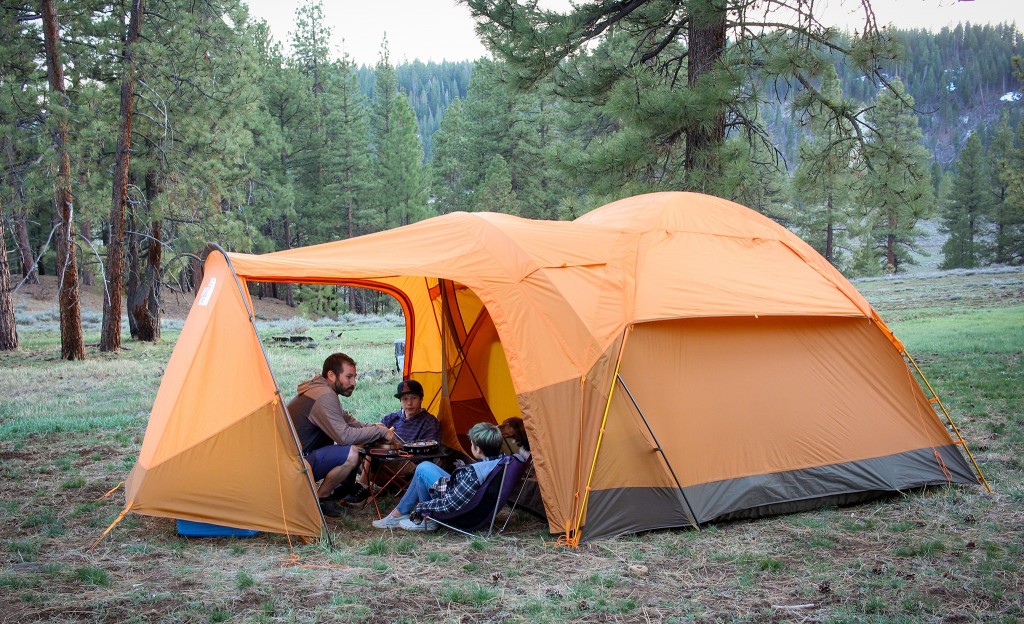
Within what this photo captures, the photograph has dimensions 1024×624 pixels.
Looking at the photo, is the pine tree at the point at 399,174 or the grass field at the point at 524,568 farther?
the pine tree at the point at 399,174

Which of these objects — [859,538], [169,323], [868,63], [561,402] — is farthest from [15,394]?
[169,323]

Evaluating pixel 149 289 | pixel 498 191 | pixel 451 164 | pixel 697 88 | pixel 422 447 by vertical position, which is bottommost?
pixel 422 447

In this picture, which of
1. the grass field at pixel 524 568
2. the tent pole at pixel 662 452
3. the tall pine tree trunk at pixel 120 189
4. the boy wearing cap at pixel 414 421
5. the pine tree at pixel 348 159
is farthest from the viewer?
the pine tree at pixel 348 159

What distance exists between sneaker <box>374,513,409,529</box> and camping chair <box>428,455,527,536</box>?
9.8 inches

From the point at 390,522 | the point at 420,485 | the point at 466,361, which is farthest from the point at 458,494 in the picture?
the point at 466,361

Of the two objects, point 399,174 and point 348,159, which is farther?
point 399,174

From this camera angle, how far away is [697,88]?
9461mm

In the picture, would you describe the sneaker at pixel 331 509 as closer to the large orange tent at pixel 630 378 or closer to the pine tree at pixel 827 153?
the large orange tent at pixel 630 378

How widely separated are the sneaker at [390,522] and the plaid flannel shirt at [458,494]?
0.79 feet

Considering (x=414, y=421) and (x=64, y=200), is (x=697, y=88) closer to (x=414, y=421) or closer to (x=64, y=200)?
(x=414, y=421)

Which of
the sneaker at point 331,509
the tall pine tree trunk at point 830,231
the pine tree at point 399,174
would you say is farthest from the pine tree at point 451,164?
the sneaker at point 331,509

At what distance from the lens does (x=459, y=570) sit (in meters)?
4.56

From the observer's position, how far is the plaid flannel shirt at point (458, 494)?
5246 mm

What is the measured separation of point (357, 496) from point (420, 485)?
0.89 metres
